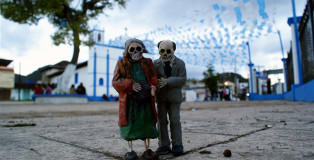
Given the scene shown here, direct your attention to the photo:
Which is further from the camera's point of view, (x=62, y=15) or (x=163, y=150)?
(x=62, y=15)

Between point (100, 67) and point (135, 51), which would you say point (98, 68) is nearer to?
point (100, 67)

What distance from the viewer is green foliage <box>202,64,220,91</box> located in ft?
112

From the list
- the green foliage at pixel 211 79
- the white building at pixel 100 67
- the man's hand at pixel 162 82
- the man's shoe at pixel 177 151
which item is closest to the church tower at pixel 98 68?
the white building at pixel 100 67

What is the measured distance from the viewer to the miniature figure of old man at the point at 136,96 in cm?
151

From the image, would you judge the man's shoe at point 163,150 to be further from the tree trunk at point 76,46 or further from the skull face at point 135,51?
the tree trunk at point 76,46

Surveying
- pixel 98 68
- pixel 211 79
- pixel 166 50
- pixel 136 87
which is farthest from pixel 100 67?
pixel 136 87

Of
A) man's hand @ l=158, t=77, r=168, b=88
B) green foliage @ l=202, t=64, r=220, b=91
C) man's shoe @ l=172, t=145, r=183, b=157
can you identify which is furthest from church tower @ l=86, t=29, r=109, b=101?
man's shoe @ l=172, t=145, r=183, b=157

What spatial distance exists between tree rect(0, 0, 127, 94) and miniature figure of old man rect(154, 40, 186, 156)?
1308cm

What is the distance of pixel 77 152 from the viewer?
1591mm

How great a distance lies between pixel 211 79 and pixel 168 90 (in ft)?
111

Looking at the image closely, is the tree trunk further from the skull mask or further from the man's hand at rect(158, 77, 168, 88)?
the man's hand at rect(158, 77, 168, 88)

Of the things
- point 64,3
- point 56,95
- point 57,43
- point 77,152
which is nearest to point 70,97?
point 56,95

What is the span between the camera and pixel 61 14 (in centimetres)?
1484

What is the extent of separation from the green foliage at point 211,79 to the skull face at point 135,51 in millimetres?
33106
